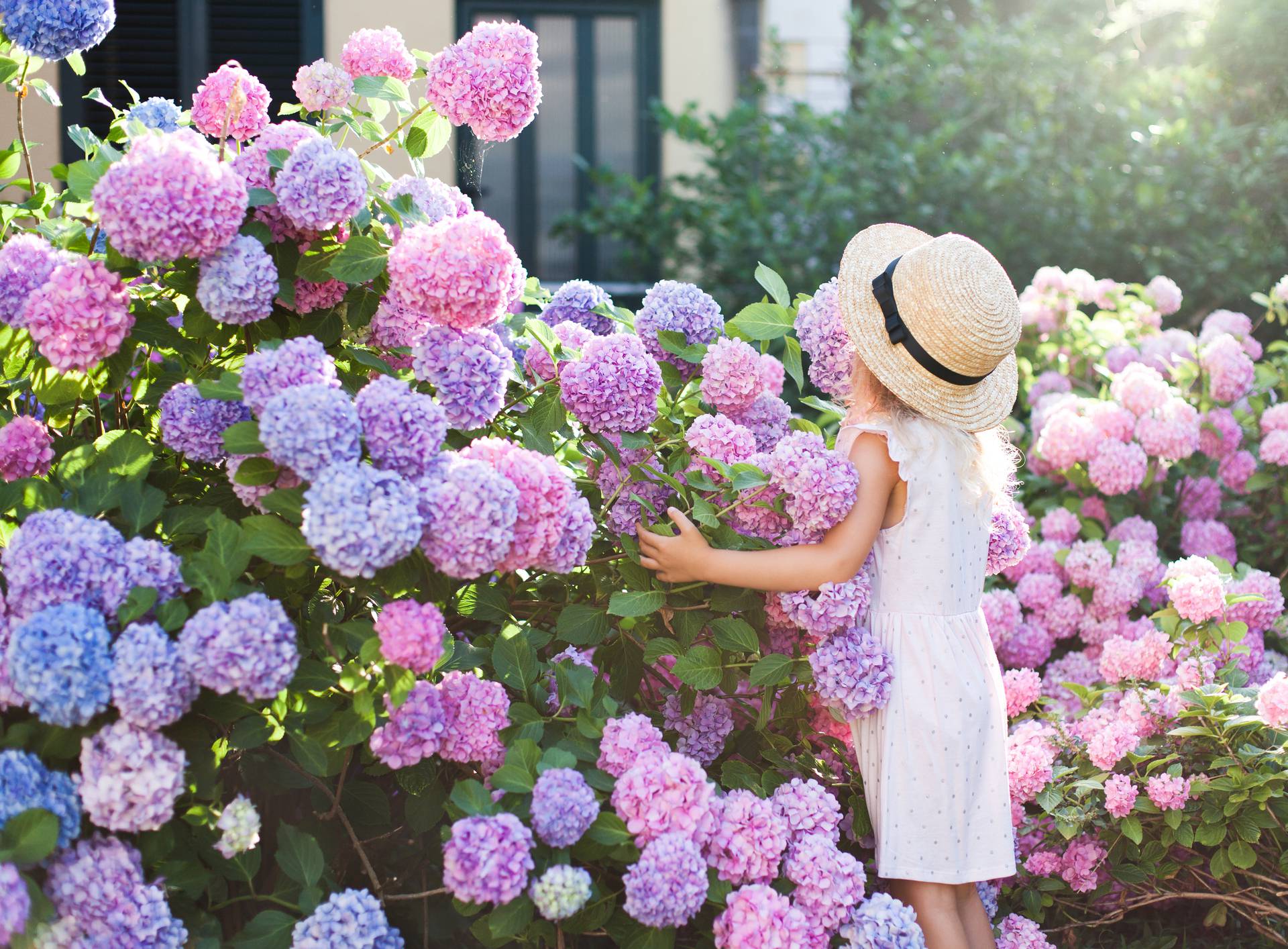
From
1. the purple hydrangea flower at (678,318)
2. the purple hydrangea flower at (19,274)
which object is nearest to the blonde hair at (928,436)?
the purple hydrangea flower at (678,318)

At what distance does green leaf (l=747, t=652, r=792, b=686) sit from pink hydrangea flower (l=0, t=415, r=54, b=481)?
1066 mm

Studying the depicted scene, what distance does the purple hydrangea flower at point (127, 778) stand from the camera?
54.1 inches

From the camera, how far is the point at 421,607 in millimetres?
1517

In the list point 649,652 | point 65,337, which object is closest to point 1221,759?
point 649,652

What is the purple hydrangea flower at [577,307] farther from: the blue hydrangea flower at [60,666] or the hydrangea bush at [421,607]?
the blue hydrangea flower at [60,666]

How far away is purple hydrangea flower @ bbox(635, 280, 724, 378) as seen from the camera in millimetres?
1988

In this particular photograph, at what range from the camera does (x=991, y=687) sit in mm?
2086

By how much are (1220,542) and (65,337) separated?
2.76 meters

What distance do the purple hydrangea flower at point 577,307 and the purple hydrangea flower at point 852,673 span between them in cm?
66

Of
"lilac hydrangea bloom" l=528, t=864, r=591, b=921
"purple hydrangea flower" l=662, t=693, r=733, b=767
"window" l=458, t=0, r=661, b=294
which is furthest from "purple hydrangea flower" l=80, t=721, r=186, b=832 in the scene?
"window" l=458, t=0, r=661, b=294

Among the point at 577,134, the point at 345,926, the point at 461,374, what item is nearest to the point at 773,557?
the point at 461,374

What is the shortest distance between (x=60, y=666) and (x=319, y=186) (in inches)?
27.3

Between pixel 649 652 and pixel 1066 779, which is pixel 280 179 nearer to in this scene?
pixel 649 652

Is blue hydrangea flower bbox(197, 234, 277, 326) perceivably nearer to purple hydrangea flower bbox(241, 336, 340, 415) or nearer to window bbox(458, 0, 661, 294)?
purple hydrangea flower bbox(241, 336, 340, 415)
